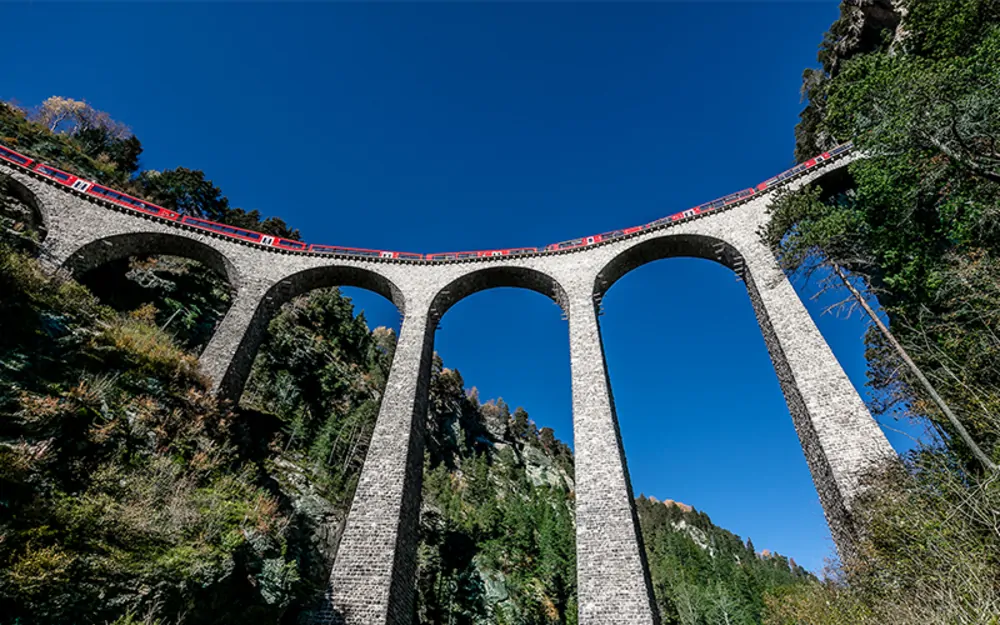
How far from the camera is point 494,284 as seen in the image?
880 inches

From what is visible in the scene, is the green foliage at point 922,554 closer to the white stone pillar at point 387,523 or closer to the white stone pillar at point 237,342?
the white stone pillar at point 387,523

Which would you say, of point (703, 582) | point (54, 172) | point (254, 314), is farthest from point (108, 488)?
point (703, 582)

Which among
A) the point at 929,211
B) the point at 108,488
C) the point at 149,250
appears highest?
the point at 149,250

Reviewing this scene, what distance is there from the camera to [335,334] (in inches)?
1490

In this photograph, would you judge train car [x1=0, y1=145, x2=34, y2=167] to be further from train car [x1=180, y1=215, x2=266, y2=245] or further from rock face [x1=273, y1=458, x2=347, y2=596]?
rock face [x1=273, y1=458, x2=347, y2=596]

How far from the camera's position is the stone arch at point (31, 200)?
18.9 m

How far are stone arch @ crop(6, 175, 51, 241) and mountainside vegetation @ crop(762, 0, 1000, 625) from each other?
91.9 feet

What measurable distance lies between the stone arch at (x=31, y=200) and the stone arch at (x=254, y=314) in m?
7.82

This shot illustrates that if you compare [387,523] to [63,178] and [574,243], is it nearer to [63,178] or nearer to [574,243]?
[574,243]

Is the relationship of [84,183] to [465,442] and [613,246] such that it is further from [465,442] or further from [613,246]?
[465,442]

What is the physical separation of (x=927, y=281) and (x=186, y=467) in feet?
65.9

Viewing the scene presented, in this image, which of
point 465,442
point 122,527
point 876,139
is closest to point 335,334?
point 465,442

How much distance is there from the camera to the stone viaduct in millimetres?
12297

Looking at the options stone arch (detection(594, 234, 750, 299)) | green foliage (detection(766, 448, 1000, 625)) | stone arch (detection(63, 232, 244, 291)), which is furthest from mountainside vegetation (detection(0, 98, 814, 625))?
stone arch (detection(594, 234, 750, 299))
